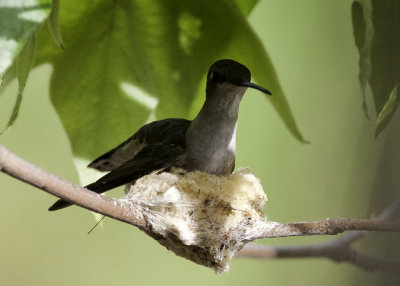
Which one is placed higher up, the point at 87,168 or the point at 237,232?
the point at 87,168

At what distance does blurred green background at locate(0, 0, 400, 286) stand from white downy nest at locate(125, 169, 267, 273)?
13 centimetres

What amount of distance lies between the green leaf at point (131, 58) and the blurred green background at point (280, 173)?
19cm

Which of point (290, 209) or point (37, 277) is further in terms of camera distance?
point (37, 277)

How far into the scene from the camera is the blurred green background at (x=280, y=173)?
22.2 inches

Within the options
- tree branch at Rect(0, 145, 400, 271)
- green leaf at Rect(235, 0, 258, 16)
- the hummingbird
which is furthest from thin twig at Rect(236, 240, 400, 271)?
green leaf at Rect(235, 0, 258, 16)

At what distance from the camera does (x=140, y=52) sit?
72cm

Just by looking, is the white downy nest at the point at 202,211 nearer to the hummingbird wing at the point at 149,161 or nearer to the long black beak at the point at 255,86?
the hummingbird wing at the point at 149,161

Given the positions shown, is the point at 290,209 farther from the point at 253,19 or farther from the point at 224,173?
the point at 253,19

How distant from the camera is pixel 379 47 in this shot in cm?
55

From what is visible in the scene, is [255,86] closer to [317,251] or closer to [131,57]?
[131,57]

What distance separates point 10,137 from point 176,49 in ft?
3.62

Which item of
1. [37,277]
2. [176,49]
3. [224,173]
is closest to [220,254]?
[224,173]

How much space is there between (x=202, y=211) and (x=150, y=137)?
0.47ft

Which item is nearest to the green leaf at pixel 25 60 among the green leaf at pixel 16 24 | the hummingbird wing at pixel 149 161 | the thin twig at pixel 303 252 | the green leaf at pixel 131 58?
the green leaf at pixel 16 24
